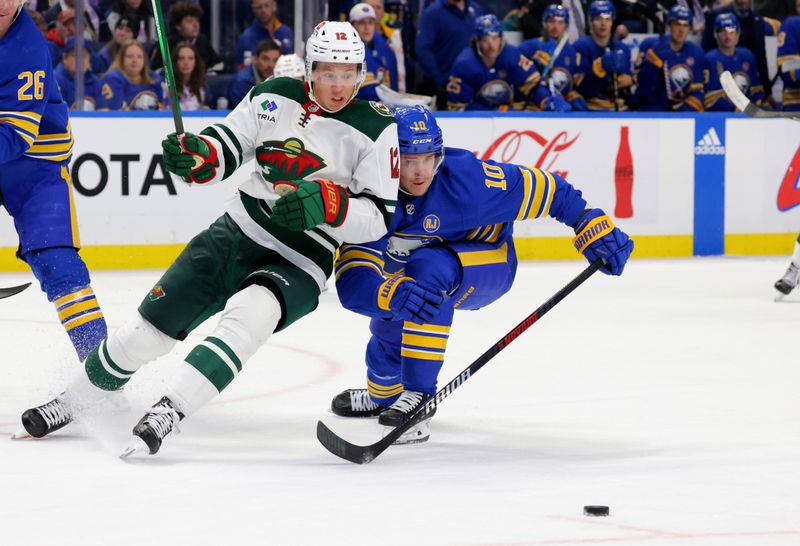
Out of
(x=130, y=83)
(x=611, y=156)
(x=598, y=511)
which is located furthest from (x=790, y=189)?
(x=598, y=511)

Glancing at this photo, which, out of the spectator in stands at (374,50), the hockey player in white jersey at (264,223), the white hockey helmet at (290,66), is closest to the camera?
the hockey player in white jersey at (264,223)

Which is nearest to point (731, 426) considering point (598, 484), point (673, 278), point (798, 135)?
point (598, 484)

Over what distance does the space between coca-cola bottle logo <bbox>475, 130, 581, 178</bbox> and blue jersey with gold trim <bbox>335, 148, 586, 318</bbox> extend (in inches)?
175

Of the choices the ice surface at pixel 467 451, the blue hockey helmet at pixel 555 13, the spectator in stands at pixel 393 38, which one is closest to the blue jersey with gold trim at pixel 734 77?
the blue hockey helmet at pixel 555 13

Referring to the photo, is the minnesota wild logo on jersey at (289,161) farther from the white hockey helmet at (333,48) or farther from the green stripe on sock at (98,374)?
the green stripe on sock at (98,374)

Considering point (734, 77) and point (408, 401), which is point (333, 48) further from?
point (734, 77)

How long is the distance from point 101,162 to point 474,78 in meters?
2.27

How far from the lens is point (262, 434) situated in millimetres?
3529

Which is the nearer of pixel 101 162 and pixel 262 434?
pixel 262 434

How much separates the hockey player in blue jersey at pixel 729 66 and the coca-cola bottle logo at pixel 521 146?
133 cm

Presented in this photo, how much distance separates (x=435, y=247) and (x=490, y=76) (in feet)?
16.2

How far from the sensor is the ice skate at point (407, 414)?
3.40m

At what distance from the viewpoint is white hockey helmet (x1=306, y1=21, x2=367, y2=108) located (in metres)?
3.24

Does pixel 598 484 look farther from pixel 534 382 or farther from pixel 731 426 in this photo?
pixel 534 382
